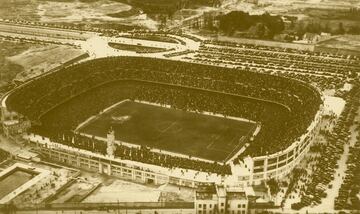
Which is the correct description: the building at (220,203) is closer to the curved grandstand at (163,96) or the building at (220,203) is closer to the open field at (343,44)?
the curved grandstand at (163,96)

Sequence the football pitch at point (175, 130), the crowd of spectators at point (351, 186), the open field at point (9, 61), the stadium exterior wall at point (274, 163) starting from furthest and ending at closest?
the open field at point (9, 61) → the football pitch at point (175, 130) → the stadium exterior wall at point (274, 163) → the crowd of spectators at point (351, 186)

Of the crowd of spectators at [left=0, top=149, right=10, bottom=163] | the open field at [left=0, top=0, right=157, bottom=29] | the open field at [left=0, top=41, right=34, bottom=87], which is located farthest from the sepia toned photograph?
the open field at [left=0, top=0, right=157, bottom=29]

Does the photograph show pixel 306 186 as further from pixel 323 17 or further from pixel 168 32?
pixel 323 17

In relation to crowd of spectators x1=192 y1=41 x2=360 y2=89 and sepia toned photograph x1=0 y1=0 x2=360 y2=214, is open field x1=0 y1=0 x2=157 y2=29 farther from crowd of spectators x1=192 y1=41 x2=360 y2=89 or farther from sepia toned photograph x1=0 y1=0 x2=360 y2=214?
crowd of spectators x1=192 y1=41 x2=360 y2=89

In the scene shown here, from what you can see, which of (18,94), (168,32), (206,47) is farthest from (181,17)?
(18,94)

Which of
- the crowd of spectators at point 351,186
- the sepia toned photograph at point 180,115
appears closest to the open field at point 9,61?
the sepia toned photograph at point 180,115

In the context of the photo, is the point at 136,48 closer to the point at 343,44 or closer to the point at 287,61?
the point at 287,61

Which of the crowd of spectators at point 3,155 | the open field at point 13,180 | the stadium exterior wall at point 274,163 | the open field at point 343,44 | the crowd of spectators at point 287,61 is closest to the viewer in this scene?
the open field at point 13,180
